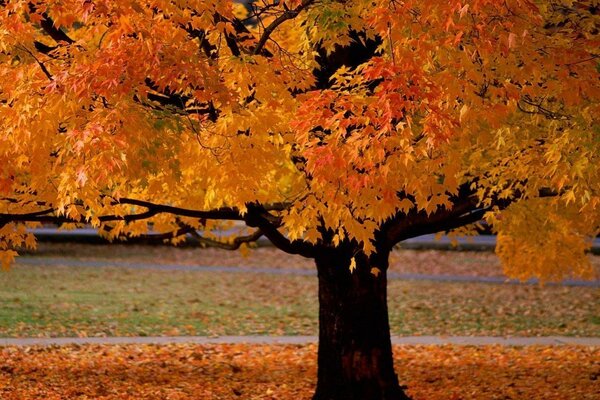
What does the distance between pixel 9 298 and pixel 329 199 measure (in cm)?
1535

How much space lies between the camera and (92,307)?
66.6ft

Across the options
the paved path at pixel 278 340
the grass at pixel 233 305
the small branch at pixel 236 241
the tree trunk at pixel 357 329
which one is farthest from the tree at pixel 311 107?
the grass at pixel 233 305

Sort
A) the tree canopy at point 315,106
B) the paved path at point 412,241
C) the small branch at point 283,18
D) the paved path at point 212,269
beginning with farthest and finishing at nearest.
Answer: the paved path at point 412,241, the paved path at point 212,269, the small branch at point 283,18, the tree canopy at point 315,106

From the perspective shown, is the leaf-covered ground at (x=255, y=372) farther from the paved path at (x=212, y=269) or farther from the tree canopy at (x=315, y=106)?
the paved path at (x=212, y=269)

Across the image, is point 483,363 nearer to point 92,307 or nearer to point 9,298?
point 92,307

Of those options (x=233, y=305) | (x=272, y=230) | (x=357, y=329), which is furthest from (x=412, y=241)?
(x=272, y=230)

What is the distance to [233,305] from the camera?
21141mm

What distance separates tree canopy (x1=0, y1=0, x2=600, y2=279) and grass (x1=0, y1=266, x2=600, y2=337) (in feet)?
30.5

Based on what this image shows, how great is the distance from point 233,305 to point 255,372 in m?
8.18

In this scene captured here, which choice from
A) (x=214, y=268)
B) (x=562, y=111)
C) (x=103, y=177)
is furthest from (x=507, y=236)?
(x=214, y=268)

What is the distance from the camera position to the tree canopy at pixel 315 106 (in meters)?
6.92

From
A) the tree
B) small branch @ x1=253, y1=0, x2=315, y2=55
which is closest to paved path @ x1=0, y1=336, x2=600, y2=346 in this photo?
the tree

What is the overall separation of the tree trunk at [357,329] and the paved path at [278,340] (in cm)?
504

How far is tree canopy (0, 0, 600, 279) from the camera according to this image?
692cm
